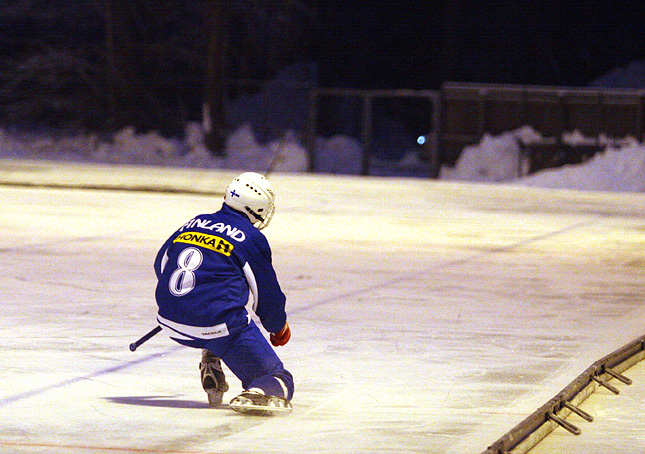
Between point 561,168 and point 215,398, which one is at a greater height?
point 215,398

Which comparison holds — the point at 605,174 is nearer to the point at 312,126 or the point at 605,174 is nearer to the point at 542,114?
the point at 542,114

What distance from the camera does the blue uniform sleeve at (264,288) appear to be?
683 centimetres

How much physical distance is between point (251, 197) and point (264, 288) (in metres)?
0.51

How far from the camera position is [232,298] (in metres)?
6.85

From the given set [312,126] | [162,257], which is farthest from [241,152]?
[162,257]

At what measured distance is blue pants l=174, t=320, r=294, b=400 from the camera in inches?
270

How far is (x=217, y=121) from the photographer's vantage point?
120ft

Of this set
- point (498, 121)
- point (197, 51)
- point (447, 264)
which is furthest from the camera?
point (197, 51)

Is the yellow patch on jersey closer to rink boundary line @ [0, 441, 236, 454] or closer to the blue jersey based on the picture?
the blue jersey

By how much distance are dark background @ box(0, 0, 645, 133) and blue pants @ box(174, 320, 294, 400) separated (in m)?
28.5

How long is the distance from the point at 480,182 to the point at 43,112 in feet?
46.7

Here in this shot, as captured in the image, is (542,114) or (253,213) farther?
(542,114)

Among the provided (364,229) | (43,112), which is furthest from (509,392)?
(43,112)

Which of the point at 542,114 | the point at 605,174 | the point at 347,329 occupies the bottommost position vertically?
the point at 605,174
